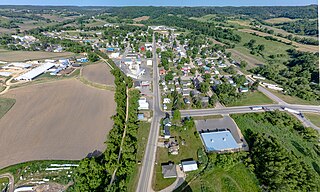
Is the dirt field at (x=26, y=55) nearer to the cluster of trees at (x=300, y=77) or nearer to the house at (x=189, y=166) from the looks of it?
the house at (x=189, y=166)

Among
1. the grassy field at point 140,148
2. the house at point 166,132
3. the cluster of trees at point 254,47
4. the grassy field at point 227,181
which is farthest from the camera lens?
the cluster of trees at point 254,47

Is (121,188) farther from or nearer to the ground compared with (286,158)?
nearer to the ground

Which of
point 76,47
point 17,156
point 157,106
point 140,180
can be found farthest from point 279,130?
point 76,47

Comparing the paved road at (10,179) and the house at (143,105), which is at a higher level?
the house at (143,105)

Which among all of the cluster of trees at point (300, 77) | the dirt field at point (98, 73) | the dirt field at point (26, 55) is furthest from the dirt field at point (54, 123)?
the cluster of trees at point (300, 77)

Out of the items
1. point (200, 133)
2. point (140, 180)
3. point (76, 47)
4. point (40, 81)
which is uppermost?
point (76, 47)

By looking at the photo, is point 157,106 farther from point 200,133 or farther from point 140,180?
point 140,180

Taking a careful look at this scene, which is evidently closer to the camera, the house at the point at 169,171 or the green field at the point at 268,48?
the house at the point at 169,171
